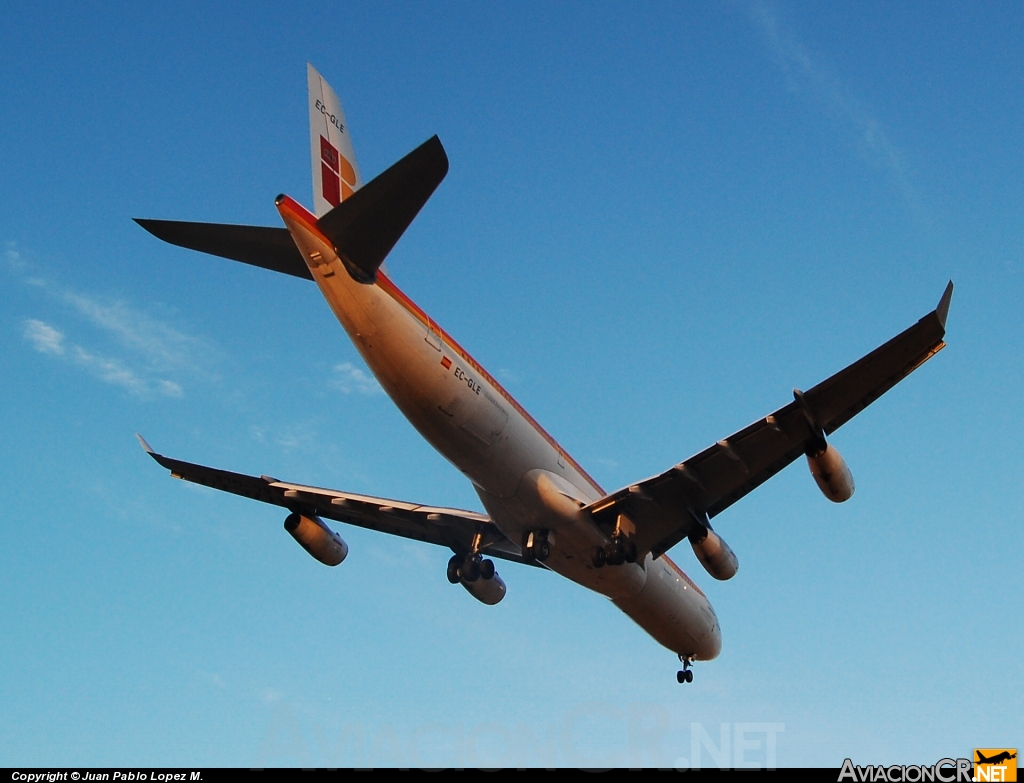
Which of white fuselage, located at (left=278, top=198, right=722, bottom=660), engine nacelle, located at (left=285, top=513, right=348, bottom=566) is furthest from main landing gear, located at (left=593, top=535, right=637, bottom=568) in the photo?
engine nacelle, located at (left=285, top=513, right=348, bottom=566)

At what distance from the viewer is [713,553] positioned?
24.7 m

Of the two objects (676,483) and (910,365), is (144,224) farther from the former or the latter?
(910,365)

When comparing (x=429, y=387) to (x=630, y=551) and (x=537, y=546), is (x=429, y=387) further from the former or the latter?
(x=630, y=551)

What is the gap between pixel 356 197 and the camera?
18.6 metres

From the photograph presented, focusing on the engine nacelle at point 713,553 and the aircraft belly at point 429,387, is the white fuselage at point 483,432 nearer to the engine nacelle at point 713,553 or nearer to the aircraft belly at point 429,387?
the aircraft belly at point 429,387

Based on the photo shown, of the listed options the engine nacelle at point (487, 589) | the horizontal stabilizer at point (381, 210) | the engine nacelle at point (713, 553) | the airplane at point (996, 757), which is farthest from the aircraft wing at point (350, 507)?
the airplane at point (996, 757)

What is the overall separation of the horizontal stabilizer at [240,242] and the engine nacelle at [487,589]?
11048 millimetres

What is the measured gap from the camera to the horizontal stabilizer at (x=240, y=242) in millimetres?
18953

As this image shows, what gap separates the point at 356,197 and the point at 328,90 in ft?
19.1

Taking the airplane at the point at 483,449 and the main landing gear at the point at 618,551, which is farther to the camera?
the main landing gear at the point at 618,551

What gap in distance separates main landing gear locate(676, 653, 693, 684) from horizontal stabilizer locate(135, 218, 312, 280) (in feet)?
54.7

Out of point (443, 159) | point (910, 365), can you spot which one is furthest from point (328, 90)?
point (910, 365)

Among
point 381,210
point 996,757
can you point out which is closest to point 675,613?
point 996,757

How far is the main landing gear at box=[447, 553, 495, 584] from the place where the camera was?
27375 millimetres
